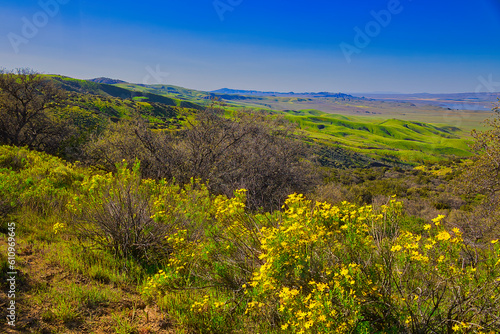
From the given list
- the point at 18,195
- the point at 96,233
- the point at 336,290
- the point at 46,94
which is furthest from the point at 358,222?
the point at 46,94

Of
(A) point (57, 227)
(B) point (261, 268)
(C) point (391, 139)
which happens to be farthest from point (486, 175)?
(C) point (391, 139)

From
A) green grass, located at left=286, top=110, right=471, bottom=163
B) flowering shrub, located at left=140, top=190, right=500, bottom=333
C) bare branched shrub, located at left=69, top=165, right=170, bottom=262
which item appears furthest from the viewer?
green grass, located at left=286, top=110, right=471, bottom=163

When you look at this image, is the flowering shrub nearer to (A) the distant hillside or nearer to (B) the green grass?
(B) the green grass

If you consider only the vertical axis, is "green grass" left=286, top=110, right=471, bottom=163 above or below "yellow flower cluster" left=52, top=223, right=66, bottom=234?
below

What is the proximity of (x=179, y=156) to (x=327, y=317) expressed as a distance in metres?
9.47

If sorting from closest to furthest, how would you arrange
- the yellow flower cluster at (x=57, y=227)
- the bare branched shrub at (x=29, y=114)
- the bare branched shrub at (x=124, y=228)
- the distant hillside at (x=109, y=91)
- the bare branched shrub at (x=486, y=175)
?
the yellow flower cluster at (x=57, y=227) < the bare branched shrub at (x=124, y=228) < the bare branched shrub at (x=486, y=175) < the bare branched shrub at (x=29, y=114) < the distant hillside at (x=109, y=91)

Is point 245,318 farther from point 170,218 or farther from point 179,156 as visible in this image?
point 179,156

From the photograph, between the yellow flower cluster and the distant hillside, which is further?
the distant hillside

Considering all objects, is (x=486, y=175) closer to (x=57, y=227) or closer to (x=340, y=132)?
(x=57, y=227)

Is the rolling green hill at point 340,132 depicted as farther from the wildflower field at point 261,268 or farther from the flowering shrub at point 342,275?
the flowering shrub at point 342,275

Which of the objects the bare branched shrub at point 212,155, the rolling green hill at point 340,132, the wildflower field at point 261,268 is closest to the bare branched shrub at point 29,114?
the bare branched shrub at point 212,155

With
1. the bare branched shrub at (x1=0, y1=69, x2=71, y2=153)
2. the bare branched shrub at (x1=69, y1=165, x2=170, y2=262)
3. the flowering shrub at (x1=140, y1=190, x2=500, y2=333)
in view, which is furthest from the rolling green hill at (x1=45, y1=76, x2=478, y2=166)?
the flowering shrub at (x1=140, y1=190, x2=500, y2=333)

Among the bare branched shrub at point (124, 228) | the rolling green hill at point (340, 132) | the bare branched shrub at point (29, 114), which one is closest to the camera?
the bare branched shrub at point (124, 228)

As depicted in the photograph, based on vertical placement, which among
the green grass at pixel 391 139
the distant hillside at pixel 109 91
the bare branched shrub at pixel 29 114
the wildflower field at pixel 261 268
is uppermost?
the distant hillside at pixel 109 91
